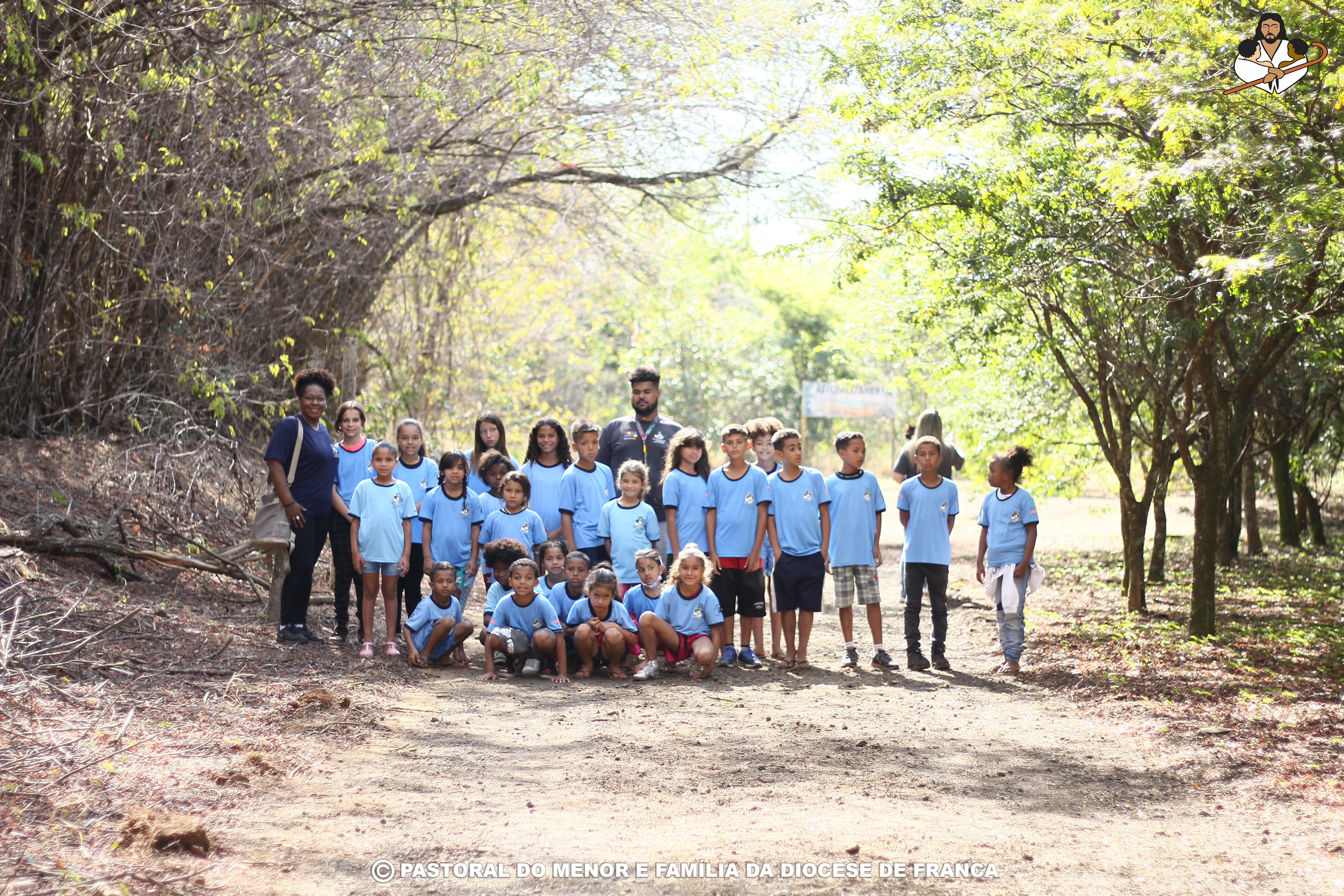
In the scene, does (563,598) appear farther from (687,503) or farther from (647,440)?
(647,440)

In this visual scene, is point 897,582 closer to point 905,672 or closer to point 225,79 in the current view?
point 905,672

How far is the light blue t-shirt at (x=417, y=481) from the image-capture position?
8805mm

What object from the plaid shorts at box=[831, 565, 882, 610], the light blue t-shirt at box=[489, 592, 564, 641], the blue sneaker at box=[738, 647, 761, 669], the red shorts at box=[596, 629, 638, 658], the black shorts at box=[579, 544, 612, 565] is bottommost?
the blue sneaker at box=[738, 647, 761, 669]

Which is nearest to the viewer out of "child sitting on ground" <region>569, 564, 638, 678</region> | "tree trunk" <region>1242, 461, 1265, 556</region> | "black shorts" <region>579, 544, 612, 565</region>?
"child sitting on ground" <region>569, 564, 638, 678</region>

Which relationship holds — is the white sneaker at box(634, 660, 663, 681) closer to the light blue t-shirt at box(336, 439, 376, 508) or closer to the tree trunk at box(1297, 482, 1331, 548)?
the light blue t-shirt at box(336, 439, 376, 508)

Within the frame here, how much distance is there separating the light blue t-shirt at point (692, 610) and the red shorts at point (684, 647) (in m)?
0.03

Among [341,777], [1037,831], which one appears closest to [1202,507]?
[1037,831]

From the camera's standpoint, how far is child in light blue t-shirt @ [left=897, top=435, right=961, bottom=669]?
8766 mm

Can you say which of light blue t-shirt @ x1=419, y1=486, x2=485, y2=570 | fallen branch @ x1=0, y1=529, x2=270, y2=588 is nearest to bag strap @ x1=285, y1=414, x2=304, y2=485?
light blue t-shirt @ x1=419, y1=486, x2=485, y2=570

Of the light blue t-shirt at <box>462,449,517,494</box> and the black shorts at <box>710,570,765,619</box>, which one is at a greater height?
the light blue t-shirt at <box>462,449,517,494</box>

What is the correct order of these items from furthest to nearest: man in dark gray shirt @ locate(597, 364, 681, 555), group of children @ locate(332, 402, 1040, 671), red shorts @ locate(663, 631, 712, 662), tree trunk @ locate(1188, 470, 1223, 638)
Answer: tree trunk @ locate(1188, 470, 1223, 638)
man in dark gray shirt @ locate(597, 364, 681, 555)
group of children @ locate(332, 402, 1040, 671)
red shorts @ locate(663, 631, 712, 662)

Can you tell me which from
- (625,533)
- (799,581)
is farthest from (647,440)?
(799,581)

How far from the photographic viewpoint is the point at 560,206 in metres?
16.4

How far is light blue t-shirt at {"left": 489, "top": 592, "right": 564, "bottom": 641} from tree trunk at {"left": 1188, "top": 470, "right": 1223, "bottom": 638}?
17.2ft
